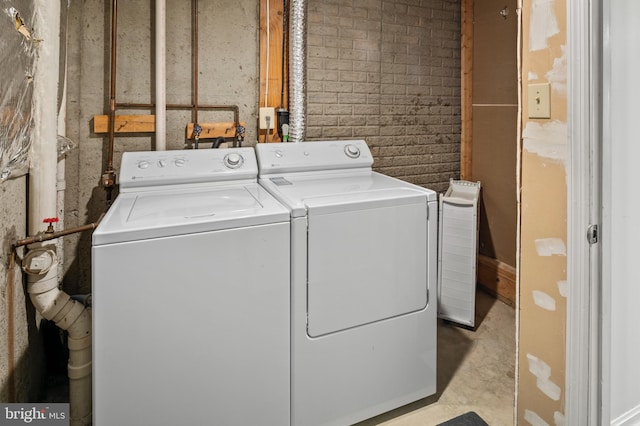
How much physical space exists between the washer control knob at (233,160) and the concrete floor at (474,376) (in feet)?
4.71

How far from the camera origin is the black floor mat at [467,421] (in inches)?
69.6

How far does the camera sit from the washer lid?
1.37 metres

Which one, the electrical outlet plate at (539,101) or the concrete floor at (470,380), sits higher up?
the electrical outlet plate at (539,101)

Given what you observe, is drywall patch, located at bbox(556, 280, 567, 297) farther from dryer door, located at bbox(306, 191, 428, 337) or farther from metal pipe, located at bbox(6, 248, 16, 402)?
metal pipe, located at bbox(6, 248, 16, 402)

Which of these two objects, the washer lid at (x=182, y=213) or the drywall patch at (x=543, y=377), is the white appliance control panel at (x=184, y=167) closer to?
the washer lid at (x=182, y=213)

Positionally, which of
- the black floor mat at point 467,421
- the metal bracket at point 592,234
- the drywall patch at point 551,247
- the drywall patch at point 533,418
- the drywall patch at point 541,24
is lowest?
the black floor mat at point 467,421

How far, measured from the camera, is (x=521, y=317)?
1.53m

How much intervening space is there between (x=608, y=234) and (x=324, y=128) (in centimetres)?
182

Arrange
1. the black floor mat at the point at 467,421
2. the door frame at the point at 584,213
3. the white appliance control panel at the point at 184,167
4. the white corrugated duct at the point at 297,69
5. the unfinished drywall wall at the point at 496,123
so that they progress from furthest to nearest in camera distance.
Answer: the unfinished drywall wall at the point at 496,123
the white corrugated duct at the point at 297,69
the white appliance control panel at the point at 184,167
the black floor mat at the point at 467,421
the door frame at the point at 584,213

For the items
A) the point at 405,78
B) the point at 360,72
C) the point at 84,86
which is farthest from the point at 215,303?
the point at 405,78

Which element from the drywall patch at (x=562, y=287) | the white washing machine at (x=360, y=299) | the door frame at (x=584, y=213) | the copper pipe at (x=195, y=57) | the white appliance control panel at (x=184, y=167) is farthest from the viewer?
the copper pipe at (x=195, y=57)

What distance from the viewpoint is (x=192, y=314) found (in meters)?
1.45

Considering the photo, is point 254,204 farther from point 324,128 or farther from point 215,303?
point 324,128

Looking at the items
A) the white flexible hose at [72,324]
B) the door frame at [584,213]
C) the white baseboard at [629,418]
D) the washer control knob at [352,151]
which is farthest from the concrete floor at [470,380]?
the washer control knob at [352,151]
